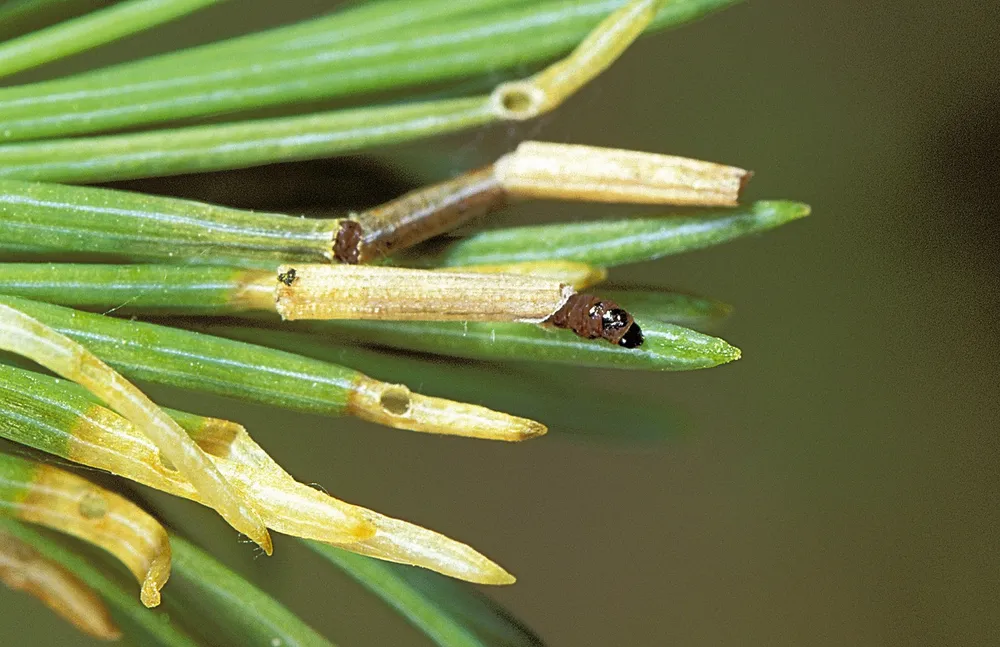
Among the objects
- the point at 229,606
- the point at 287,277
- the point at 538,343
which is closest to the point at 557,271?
the point at 538,343

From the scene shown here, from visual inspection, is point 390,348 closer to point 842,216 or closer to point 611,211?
point 611,211

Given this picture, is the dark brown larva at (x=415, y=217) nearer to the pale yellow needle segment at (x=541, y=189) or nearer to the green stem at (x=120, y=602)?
the pale yellow needle segment at (x=541, y=189)

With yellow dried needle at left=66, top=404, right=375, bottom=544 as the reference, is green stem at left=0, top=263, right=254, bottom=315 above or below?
above

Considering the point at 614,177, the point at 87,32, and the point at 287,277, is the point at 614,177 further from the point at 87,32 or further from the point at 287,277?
the point at 87,32

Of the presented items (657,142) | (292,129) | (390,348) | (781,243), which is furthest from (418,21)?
(781,243)

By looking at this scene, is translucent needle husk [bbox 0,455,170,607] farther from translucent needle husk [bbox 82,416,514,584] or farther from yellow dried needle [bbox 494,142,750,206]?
yellow dried needle [bbox 494,142,750,206]

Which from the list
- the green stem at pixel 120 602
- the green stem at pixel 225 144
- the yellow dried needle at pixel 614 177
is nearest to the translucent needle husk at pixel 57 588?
the green stem at pixel 120 602

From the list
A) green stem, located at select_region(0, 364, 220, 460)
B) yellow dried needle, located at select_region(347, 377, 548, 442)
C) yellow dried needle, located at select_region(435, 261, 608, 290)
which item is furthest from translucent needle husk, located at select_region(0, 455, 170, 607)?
yellow dried needle, located at select_region(435, 261, 608, 290)
